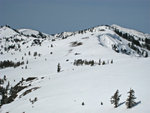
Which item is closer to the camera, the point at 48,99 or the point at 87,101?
the point at 87,101

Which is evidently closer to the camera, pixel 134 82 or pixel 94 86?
pixel 134 82

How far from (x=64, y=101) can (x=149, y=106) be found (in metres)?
16.2

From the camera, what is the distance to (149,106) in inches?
926

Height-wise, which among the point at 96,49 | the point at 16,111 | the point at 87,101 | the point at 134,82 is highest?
the point at 96,49

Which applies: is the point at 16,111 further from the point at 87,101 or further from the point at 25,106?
the point at 87,101

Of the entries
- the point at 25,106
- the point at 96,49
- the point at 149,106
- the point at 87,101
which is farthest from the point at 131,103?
the point at 96,49

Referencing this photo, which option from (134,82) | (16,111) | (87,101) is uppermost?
(134,82)

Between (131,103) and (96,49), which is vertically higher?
(96,49)

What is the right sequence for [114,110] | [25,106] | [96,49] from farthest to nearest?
[96,49] → [25,106] → [114,110]

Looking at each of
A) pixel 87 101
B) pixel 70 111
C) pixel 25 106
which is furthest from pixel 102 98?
pixel 25 106

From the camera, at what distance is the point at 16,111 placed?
36000 millimetres

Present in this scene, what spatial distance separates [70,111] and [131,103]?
33.0 feet

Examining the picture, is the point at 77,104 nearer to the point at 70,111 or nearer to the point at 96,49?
the point at 70,111

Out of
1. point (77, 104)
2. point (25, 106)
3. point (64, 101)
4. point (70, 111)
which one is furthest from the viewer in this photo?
point (25, 106)
